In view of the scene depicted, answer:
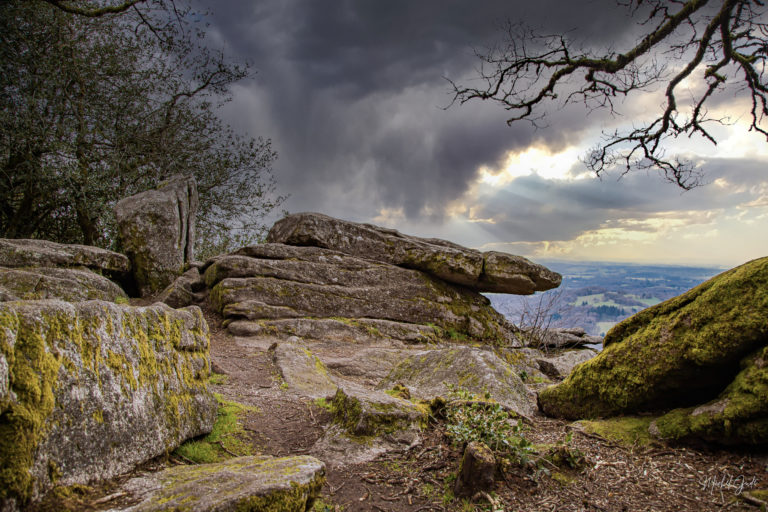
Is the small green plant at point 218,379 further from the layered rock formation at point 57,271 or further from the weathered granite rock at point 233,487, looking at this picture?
the layered rock formation at point 57,271

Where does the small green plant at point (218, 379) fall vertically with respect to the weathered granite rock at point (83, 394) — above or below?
below

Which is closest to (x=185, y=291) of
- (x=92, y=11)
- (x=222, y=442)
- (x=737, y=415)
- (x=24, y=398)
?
(x=92, y=11)

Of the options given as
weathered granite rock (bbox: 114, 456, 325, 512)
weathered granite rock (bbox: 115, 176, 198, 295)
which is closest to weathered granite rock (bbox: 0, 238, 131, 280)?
weathered granite rock (bbox: 115, 176, 198, 295)

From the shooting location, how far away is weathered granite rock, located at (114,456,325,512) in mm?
3193

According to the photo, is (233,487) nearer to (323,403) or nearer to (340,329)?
(323,403)

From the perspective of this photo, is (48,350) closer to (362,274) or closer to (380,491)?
(380,491)

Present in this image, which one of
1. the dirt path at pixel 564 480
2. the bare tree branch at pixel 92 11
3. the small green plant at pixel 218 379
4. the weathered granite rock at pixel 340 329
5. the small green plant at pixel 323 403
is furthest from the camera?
the weathered granite rock at pixel 340 329

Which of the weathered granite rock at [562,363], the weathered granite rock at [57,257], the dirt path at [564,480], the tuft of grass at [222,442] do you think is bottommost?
the weathered granite rock at [562,363]

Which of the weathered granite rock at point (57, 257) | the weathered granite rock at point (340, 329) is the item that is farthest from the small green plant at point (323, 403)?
the weathered granite rock at point (57, 257)

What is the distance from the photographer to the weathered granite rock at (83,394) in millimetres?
3068

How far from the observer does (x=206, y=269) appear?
1936 centimetres

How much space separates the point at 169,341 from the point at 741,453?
717 centimetres

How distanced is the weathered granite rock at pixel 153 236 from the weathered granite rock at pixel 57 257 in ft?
2.66

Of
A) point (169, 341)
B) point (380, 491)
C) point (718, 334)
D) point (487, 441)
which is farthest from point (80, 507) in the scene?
point (718, 334)
